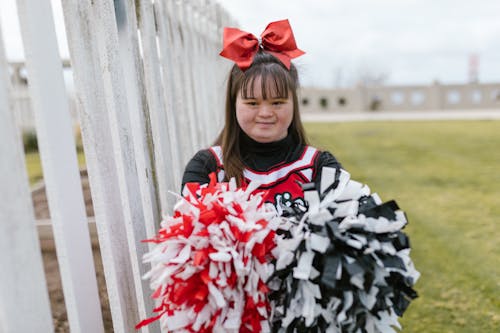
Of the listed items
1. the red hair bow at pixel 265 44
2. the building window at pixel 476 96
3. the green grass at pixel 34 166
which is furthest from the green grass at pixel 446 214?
the building window at pixel 476 96

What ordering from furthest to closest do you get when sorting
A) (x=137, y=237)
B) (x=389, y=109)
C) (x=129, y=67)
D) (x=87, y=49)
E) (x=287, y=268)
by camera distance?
(x=389, y=109) → (x=129, y=67) → (x=137, y=237) → (x=87, y=49) → (x=287, y=268)

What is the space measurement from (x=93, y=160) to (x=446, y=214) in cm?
390

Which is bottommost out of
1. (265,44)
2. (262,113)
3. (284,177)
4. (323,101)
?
(323,101)

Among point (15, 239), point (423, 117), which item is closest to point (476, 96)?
point (423, 117)

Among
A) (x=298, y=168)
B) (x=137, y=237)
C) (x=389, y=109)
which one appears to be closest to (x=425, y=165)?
(x=298, y=168)

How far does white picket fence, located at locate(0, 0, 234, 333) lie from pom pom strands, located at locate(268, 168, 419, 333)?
587 millimetres

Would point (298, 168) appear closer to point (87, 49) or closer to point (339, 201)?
point (339, 201)

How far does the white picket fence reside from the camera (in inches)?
41.1

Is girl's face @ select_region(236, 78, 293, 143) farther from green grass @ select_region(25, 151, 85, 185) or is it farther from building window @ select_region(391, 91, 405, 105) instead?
building window @ select_region(391, 91, 405, 105)

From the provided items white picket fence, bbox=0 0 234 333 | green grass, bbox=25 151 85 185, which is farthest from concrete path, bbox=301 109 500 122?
white picket fence, bbox=0 0 234 333

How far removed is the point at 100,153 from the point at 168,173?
0.70m

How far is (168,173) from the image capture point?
2199mm

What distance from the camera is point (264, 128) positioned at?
6.00 feet

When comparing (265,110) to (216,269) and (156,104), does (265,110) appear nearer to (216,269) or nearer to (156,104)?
(156,104)
